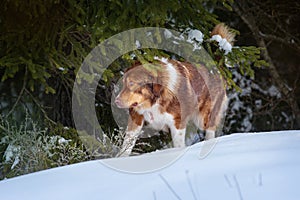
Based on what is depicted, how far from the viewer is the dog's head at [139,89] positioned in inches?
155

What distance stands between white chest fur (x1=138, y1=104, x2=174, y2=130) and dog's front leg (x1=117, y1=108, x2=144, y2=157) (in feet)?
0.21

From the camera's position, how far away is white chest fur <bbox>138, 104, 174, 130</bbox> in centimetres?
413

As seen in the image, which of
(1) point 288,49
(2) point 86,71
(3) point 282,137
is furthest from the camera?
(1) point 288,49

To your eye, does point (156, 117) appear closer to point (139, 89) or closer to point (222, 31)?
point (139, 89)

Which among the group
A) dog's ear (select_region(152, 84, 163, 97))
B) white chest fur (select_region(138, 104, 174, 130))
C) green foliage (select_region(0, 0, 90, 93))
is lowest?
white chest fur (select_region(138, 104, 174, 130))

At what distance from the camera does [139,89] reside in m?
4.00

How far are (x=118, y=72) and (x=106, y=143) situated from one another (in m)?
0.98

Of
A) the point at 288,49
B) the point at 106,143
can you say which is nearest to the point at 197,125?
the point at 106,143

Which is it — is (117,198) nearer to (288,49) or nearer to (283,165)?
(283,165)

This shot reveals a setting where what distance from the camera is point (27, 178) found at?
113 inches

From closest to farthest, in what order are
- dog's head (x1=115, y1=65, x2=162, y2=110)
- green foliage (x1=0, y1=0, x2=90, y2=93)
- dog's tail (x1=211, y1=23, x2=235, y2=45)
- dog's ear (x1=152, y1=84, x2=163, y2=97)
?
dog's head (x1=115, y1=65, x2=162, y2=110) < dog's ear (x1=152, y1=84, x2=163, y2=97) < green foliage (x1=0, y1=0, x2=90, y2=93) < dog's tail (x1=211, y1=23, x2=235, y2=45)

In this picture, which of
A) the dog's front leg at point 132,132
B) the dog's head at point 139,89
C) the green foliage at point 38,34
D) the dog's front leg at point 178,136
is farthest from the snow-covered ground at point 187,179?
the green foliage at point 38,34

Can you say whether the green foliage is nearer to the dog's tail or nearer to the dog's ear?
the dog's ear

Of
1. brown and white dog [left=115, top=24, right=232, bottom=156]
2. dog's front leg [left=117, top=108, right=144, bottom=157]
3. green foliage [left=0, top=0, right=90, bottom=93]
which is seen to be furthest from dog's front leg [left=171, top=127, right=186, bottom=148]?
green foliage [left=0, top=0, right=90, bottom=93]
